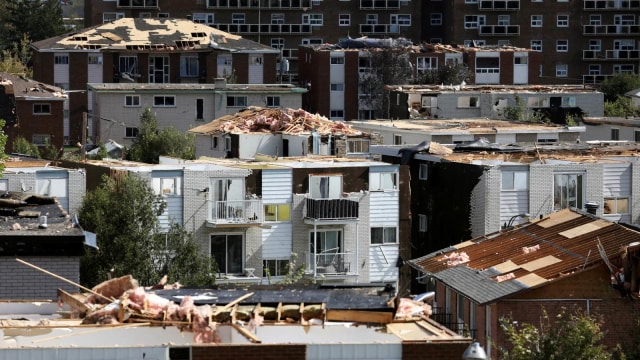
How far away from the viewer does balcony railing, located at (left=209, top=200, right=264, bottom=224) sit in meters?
56.0

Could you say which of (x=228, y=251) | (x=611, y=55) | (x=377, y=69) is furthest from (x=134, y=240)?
(x=611, y=55)

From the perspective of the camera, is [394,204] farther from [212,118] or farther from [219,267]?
[212,118]

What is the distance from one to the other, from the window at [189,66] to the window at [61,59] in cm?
673

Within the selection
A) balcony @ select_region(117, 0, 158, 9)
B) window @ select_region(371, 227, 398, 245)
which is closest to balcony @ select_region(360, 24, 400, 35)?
balcony @ select_region(117, 0, 158, 9)

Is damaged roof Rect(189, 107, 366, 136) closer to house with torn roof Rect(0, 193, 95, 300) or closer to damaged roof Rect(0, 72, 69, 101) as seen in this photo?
damaged roof Rect(0, 72, 69, 101)

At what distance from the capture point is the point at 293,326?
2505cm

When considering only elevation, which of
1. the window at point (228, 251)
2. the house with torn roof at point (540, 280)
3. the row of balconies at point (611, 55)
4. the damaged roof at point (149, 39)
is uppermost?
the damaged roof at point (149, 39)

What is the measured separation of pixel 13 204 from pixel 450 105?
63.9 m

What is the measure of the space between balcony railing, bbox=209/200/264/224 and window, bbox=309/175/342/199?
1.76m

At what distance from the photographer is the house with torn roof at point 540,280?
38.6 meters

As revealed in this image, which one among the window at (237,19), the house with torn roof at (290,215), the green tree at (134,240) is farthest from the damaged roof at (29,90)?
the green tree at (134,240)

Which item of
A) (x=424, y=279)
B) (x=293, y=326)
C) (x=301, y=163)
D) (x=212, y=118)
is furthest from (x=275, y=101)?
(x=293, y=326)

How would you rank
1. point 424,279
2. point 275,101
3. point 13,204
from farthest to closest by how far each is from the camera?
Result: point 275,101
point 424,279
point 13,204

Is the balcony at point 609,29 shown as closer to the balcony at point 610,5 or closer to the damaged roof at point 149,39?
the balcony at point 610,5
